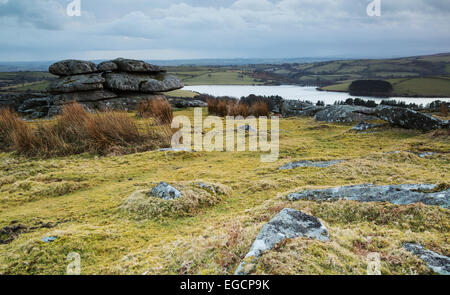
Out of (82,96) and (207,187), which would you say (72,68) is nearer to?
(82,96)

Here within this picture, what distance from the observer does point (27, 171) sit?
595 cm

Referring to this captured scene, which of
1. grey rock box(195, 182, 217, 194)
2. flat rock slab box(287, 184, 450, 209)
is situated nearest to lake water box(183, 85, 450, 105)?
grey rock box(195, 182, 217, 194)

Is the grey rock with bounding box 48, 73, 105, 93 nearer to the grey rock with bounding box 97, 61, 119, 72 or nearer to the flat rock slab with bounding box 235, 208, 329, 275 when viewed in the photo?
the grey rock with bounding box 97, 61, 119, 72

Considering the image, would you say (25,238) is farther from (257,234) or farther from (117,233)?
(257,234)

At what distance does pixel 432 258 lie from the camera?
6.24 ft

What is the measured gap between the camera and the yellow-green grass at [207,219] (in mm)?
1976

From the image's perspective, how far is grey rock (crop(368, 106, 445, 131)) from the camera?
902cm

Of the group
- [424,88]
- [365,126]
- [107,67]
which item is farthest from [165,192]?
[424,88]

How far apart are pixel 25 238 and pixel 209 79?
79773 millimetres

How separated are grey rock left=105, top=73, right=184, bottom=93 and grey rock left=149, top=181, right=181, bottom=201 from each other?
1572 centimetres

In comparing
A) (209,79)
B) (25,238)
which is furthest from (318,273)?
(209,79)

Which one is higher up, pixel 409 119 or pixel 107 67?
pixel 107 67

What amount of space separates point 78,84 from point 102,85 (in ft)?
4.68

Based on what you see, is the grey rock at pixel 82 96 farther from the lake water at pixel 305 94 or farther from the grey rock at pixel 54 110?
the lake water at pixel 305 94
